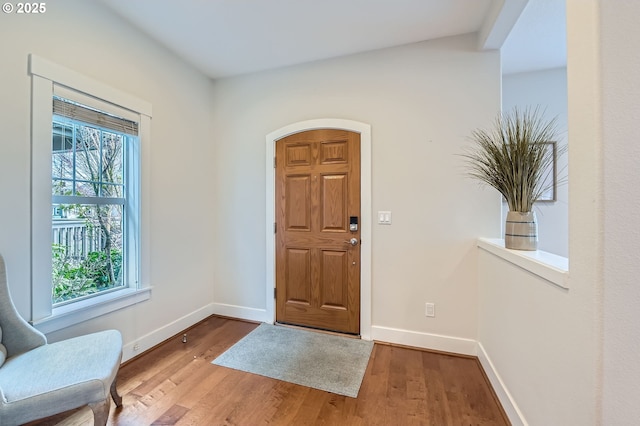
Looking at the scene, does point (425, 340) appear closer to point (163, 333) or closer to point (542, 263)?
point (542, 263)

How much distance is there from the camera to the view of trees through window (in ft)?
5.98

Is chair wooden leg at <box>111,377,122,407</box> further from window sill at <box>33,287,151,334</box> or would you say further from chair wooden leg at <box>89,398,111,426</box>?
window sill at <box>33,287,151,334</box>

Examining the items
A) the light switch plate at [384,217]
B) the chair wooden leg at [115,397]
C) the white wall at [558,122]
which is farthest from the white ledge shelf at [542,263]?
the chair wooden leg at [115,397]

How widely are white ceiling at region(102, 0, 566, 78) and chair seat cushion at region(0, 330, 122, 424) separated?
7.94 feet

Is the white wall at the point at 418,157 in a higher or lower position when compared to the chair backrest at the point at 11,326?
higher

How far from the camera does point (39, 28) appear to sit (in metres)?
1.63

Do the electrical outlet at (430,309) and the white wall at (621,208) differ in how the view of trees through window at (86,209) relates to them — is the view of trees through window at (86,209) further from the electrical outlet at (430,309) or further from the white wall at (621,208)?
the white wall at (621,208)

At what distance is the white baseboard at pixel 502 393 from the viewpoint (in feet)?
4.66

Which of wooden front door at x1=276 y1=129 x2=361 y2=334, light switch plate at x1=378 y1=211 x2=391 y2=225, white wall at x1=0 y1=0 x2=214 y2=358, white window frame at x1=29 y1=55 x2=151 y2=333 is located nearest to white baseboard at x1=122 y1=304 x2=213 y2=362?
white wall at x1=0 y1=0 x2=214 y2=358

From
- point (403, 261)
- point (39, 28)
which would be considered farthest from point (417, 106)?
point (39, 28)

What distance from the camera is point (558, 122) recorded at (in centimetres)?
275

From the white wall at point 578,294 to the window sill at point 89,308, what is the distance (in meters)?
2.76

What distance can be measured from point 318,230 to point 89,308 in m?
1.93

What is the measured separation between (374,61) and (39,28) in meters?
2.50
